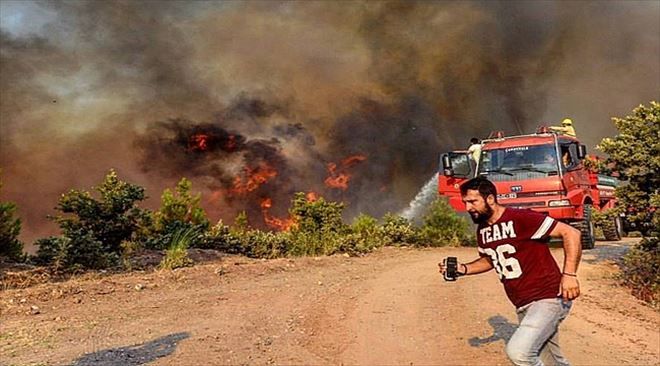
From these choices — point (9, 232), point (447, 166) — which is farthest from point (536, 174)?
point (9, 232)

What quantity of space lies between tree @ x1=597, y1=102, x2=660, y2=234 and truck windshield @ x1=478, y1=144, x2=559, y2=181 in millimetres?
2051

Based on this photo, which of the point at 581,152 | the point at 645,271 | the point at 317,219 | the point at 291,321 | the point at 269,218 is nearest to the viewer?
the point at 291,321

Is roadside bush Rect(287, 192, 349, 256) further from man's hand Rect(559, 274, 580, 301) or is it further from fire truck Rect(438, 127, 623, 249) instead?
man's hand Rect(559, 274, 580, 301)

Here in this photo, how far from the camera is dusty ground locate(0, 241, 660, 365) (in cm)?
580

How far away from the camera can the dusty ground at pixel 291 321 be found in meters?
5.80

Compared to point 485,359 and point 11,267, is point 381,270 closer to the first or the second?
point 485,359

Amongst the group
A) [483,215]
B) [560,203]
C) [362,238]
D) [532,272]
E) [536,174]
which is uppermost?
[536,174]

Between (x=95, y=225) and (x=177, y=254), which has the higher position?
(x=95, y=225)

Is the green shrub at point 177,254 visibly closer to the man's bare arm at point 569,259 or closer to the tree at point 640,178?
the man's bare arm at point 569,259

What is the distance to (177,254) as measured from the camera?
10805 mm

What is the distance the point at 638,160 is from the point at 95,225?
35.4 feet

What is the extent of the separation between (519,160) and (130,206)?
8.99 m

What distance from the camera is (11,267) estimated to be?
9.66m

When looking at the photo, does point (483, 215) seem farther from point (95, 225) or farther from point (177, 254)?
point (95, 225)
